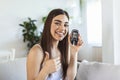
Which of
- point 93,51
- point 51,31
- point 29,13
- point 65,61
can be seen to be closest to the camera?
point 51,31

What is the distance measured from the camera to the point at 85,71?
5.79 ft

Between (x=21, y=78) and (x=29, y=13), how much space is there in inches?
139

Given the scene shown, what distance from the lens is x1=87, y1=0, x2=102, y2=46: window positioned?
5693 mm

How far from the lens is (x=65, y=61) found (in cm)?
158

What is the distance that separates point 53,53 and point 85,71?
15.8 inches

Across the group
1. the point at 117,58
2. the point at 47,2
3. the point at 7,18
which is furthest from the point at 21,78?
the point at 47,2

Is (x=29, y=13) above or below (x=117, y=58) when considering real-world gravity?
above

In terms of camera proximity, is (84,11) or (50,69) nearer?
(50,69)

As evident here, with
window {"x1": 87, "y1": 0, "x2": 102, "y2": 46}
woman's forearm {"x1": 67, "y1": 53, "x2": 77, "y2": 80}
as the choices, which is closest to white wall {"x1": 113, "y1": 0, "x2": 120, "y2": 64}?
woman's forearm {"x1": 67, "y1": 53, "x2": 77, "y2": 80}

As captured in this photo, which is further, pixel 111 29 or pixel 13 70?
pixel 111 29

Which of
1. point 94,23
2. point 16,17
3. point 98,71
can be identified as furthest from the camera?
point 94,23

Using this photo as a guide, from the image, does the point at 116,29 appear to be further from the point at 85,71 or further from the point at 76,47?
the point at 76,47

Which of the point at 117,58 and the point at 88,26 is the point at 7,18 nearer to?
the point at 88,26

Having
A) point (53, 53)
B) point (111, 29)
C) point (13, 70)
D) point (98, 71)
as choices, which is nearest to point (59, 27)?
point (53, 53)
